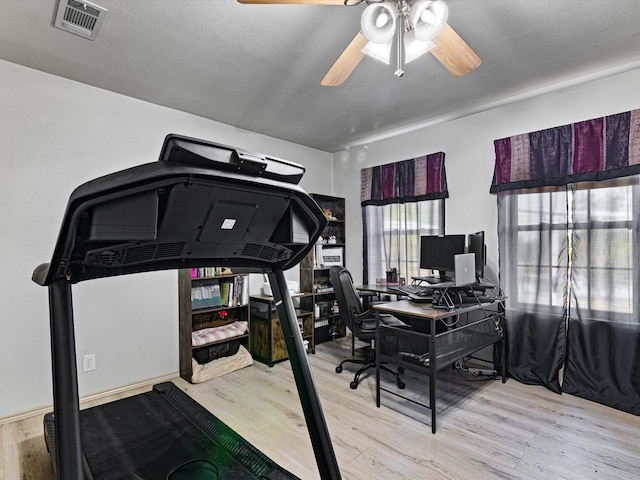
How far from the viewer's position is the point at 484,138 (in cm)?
357

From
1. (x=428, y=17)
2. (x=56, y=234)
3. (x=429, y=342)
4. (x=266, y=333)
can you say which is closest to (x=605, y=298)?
(x=429, y=342)

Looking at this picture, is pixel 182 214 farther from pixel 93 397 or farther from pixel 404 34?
pixel 93 397

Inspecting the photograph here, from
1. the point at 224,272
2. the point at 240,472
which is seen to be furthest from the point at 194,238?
the point at 224,272

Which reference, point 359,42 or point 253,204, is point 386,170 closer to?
point 359,42

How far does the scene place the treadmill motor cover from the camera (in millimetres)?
686

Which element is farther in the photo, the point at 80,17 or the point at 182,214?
the point at 80,17

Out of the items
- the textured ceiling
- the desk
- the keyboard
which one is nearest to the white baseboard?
the desk

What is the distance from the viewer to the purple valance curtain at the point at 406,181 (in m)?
3.91

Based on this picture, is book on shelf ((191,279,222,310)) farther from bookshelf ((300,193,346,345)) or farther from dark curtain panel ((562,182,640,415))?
dark curtain panel ((562,182,640,415))

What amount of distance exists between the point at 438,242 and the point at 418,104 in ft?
4.63

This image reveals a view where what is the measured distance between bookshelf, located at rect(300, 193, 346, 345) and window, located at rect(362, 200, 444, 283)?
0.42m

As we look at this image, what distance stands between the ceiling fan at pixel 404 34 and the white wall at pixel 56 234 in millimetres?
2053

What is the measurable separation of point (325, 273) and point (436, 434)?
269 cm

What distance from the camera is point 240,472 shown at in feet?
4.87
